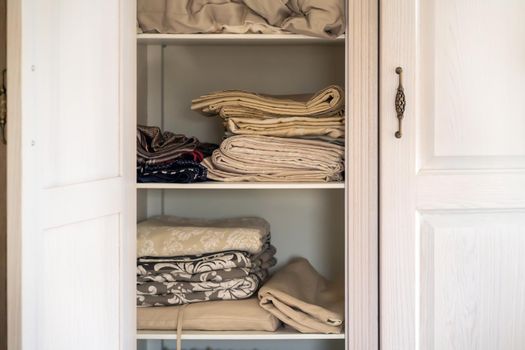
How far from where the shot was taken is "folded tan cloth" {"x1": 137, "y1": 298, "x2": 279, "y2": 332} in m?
1.63

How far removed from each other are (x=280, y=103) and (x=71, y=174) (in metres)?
0.64

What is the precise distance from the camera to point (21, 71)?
987mm

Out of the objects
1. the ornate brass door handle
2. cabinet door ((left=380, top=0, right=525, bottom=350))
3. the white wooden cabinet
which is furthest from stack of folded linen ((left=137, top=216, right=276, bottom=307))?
the ornate brass door handle

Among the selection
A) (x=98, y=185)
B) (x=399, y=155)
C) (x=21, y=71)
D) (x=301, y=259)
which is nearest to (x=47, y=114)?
(x=21, y=71)

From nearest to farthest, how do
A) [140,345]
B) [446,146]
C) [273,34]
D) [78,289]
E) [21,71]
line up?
[21,71] < [78,289] < [446,146] < [273,34] < [140,345]

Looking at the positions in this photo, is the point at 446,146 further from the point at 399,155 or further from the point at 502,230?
the point at 502,230

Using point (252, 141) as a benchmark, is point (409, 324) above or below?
below

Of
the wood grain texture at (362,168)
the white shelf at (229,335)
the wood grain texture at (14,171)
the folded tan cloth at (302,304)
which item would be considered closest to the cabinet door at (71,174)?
the wood grain texture at (14,171)

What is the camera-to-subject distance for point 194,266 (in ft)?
5.50

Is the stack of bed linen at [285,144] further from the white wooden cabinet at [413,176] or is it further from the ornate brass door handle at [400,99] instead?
the ornate brass door handle at [400,99]

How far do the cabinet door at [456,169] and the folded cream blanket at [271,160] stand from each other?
192mm

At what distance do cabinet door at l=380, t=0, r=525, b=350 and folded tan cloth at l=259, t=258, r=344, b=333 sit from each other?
0.67 feet

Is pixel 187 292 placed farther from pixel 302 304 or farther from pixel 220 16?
pixel 220 16

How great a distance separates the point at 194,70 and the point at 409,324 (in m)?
1.00
